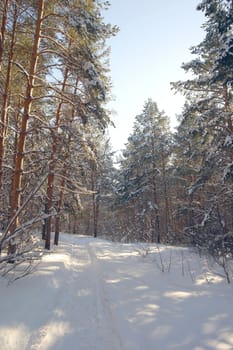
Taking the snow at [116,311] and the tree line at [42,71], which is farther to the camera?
the tree line at [42,71]

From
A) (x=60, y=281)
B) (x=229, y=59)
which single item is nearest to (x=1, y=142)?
(x=60, y=281)

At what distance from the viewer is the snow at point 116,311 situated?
3627 millimetres

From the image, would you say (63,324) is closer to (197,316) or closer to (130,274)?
(197,316)

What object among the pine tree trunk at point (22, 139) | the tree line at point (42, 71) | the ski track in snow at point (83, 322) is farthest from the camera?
the tree line at point (42, 71)

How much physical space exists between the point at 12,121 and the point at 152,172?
14297mm

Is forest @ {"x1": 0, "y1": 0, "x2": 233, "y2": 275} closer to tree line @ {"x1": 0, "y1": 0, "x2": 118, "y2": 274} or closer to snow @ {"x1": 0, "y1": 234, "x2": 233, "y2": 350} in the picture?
tree line @ {"x1": 0, "y1": 0, "x2": 118, "y2": 274}

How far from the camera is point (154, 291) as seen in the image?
593 centimetres

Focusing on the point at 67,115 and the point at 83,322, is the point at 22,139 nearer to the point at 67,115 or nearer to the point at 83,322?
the point at 83,322

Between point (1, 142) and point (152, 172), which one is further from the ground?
point (152, 172)

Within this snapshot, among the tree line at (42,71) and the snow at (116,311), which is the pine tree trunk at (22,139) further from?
the snow at (116,311)

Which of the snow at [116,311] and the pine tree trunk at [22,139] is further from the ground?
the pine tree trunk at [22,139]

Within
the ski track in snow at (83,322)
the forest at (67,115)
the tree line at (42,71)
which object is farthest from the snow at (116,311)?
the tree line at (42,71)

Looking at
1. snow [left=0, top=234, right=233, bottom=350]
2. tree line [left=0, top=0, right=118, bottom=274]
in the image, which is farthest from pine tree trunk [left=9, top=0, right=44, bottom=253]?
snow [left=0, top=234, right=233, bottom=350]

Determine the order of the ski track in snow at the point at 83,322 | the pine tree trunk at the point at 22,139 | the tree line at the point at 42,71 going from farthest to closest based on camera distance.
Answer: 1. the tree line at the point at 42,71
2. the pine tree trunk at the point at 22,139
3. the ski track in snow at the point at 83,322
